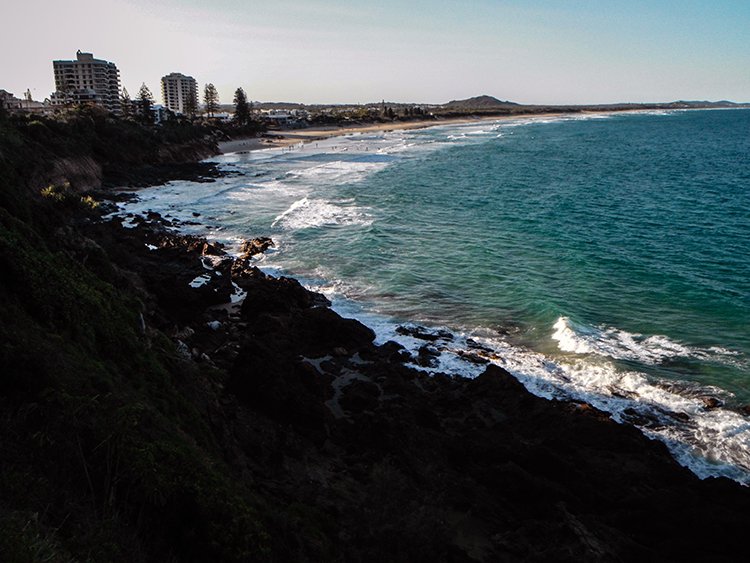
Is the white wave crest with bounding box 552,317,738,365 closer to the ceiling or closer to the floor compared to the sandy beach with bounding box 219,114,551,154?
closer to the floor

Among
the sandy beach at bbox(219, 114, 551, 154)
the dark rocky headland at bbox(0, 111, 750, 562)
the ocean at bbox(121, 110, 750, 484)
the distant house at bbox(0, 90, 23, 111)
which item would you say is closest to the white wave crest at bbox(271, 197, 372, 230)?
the ocean at bbox(121, 110, 750, 484)

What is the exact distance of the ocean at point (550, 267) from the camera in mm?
16594

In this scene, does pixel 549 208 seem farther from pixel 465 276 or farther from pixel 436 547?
pixel 436 547

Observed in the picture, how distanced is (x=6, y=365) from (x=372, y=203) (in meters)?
38.4

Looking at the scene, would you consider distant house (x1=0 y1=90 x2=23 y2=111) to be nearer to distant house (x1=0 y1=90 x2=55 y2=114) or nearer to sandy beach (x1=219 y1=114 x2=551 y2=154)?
distant house (x1=0 y1=90 x2=55 y2=114)

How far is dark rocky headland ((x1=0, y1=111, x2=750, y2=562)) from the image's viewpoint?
6.74 meters

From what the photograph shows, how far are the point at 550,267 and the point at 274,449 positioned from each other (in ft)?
64.4

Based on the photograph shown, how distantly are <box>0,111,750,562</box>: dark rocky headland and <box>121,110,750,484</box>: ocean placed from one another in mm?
2446

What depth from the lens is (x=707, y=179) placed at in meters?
53.5

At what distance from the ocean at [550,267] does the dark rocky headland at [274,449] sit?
245cm

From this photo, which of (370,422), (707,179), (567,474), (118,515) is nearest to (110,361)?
(118,515)

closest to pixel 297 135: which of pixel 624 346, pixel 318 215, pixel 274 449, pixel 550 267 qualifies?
pixel 318 215

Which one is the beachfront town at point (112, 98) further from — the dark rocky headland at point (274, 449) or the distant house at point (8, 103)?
the dark rocky headland at point (274, 449)

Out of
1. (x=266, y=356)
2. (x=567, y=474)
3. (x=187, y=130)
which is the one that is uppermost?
(x=187, y=130)
